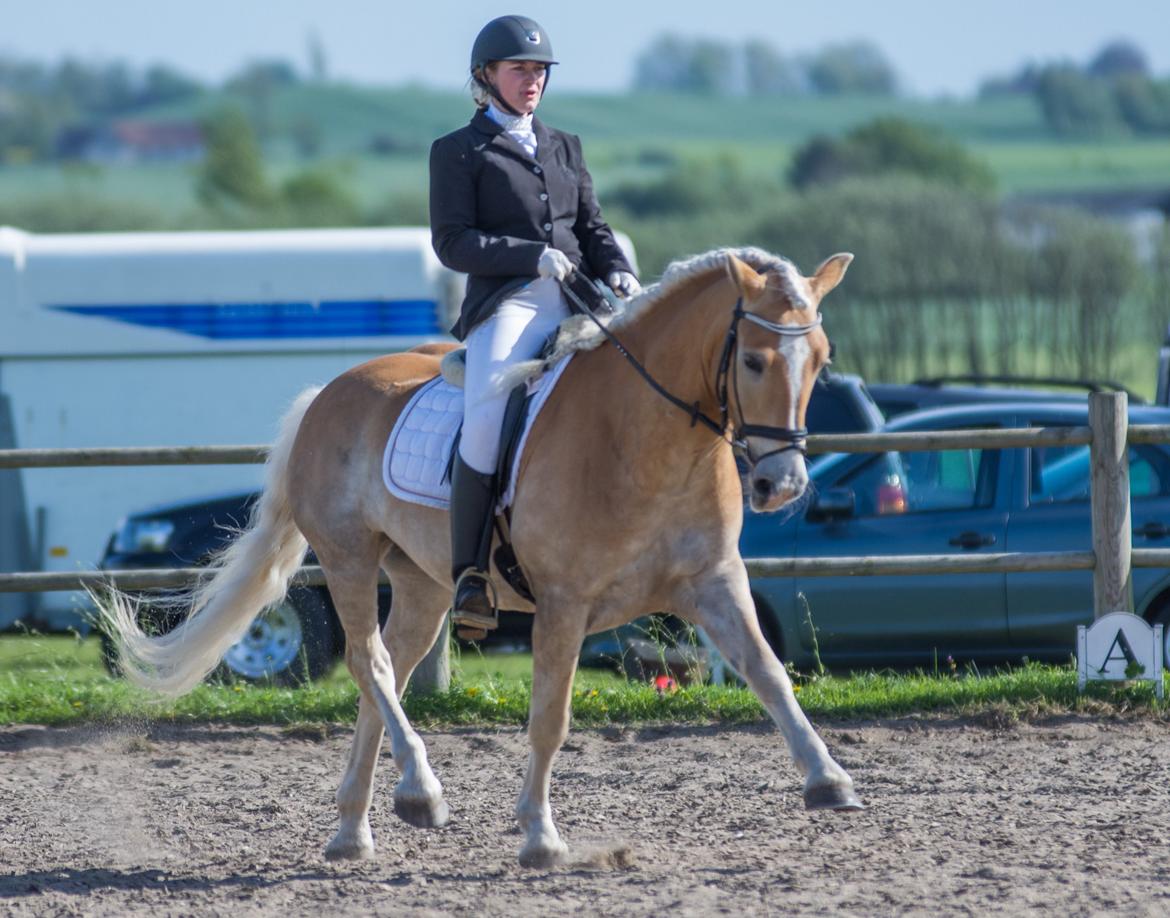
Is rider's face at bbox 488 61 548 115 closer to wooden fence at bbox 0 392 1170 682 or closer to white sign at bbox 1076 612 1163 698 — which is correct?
wooden fence at bbox 0 392 1170 682

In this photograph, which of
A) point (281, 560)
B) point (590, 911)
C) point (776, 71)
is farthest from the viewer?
point (776, 71)

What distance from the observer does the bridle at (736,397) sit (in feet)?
15.1

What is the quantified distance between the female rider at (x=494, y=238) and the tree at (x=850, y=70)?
521 ft

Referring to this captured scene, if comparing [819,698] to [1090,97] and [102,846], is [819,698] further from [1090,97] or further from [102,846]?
[1090,97]

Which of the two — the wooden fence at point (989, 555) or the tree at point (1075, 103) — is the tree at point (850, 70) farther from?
the wooden fence at point (989, 555)

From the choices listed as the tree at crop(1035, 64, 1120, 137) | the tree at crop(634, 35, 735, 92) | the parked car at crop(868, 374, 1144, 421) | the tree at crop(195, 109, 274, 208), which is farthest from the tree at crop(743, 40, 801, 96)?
the parked car at crop(868, 374, 1144, 421)

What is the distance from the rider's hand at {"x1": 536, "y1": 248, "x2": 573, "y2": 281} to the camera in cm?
518

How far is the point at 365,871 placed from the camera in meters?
5.46

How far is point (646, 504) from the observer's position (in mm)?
5074

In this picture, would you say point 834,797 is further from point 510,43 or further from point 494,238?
point 510,43

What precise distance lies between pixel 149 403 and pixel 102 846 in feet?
22.8

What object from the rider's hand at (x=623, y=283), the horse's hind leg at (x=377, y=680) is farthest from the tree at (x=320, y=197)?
the rider's hand at (x=623, y=283)

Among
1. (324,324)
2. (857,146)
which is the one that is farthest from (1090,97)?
(324,324)

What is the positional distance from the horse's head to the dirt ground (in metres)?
1.31
